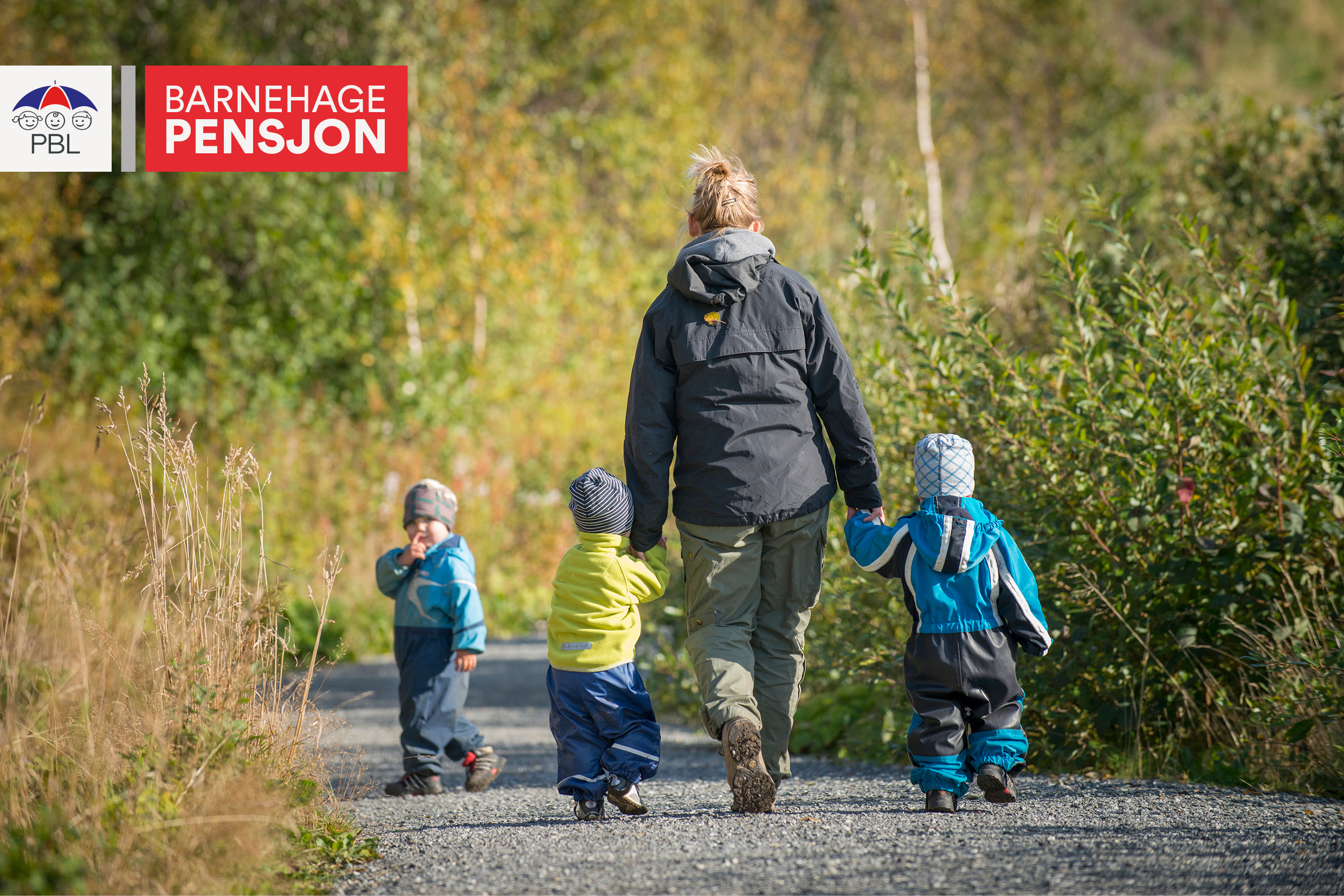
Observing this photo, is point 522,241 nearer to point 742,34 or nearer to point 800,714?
point 742,34

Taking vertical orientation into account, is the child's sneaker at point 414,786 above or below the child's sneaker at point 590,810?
below

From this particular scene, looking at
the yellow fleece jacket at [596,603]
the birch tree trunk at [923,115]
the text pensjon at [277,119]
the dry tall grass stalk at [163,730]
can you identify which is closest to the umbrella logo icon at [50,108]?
the text pensjon at [277,119]

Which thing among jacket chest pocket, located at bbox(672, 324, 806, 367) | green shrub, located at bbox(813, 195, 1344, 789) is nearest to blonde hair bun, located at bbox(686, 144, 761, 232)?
jacket chest pocket, located at bbox(672, 324, 806, 367)

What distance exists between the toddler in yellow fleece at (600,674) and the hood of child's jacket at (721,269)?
0.68 m

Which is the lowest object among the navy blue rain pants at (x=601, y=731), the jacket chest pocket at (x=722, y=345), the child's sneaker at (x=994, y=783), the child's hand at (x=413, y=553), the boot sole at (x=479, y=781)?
the boot sole at (x=479, y=781)

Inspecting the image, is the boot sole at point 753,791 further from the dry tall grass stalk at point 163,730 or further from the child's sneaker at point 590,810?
the dry tall grass stalk at point 163,730

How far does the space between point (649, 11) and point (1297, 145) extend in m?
12.5

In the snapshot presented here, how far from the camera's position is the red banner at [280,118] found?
457 inches

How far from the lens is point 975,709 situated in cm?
354

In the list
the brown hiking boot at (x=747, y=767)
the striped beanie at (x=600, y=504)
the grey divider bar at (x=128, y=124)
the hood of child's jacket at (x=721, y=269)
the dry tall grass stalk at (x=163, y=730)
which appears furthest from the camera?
the grey divider bar at (x=128, y=124)

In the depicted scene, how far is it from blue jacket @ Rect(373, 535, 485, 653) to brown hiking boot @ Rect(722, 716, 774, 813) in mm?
1342

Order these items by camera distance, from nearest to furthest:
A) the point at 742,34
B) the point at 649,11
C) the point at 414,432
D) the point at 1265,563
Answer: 1. the point at 1265,563
2. the point at 414,432
3. the point at 649,11
4. the point at 742,34

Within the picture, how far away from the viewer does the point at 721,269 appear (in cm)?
366

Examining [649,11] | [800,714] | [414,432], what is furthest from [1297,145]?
[649,11]
